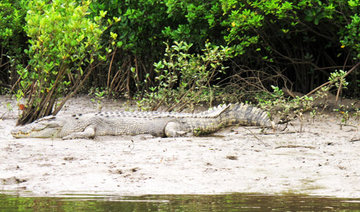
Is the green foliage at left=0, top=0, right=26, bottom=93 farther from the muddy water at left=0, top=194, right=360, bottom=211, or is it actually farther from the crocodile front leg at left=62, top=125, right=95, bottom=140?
the muddy water at left=0, top=194, right=360, bottom=211

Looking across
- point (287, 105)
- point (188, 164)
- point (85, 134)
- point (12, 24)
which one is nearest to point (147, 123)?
point (85, 134)

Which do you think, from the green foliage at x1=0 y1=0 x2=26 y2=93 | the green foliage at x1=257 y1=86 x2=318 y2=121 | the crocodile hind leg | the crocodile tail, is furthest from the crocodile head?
the green foliage at x1=0 y1=0 x2=26 y2=93

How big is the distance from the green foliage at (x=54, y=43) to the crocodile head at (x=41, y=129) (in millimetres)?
745

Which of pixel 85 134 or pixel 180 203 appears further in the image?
pixel 85 134

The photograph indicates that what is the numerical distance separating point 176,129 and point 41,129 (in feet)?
6.26

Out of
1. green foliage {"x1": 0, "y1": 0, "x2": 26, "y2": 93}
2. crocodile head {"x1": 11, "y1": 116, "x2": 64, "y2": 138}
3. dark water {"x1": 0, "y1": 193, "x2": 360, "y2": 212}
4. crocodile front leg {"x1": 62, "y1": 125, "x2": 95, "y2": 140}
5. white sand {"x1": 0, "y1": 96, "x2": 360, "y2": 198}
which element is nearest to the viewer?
dark water {"x1": 0, "y1": 193, "x2": 360, "y2": 212}

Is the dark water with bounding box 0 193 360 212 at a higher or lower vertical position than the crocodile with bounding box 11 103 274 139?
higher

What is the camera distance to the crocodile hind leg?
8164 millimetres

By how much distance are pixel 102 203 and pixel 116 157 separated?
2192mm

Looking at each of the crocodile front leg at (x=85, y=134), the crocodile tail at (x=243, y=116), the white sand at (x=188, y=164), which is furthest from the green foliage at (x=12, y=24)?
the crocodile tail at (x=243, y=116)

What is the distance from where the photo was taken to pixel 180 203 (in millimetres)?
3992

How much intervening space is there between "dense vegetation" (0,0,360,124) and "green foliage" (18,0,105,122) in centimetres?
2

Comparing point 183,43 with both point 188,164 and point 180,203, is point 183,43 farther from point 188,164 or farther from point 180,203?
point 180,203

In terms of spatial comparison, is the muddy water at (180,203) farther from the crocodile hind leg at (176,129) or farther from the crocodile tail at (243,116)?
the crocodile tail at (243,116)
